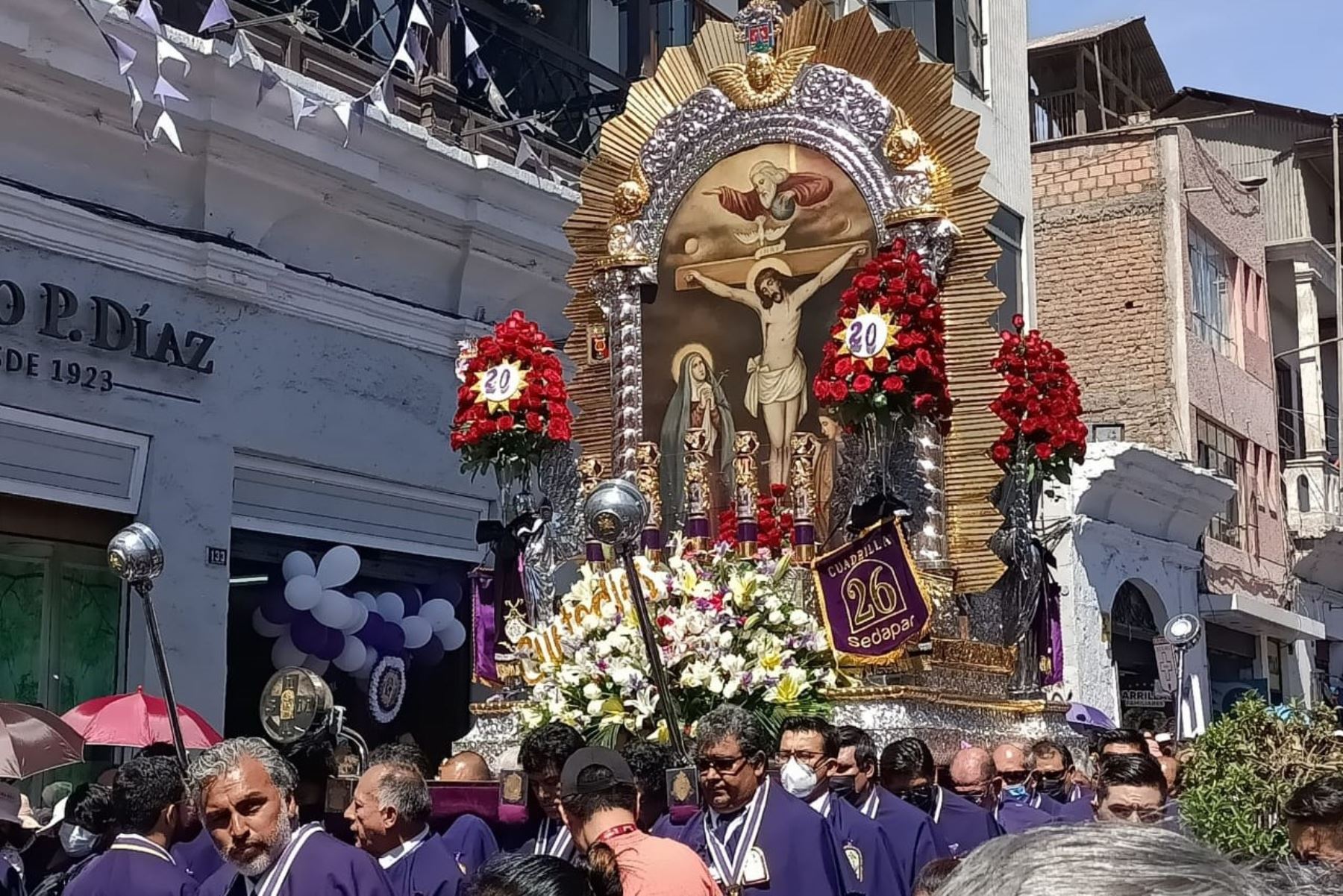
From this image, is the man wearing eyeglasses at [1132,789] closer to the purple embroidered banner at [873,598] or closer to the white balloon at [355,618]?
the purple embroidered banner at [873,598]

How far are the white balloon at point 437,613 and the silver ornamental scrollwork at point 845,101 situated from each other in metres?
5.31

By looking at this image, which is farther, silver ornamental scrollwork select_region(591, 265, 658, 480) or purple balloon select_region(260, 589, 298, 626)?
purple balloon select_region(260, 589, 298, 626)

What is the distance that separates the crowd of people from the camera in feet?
14.4

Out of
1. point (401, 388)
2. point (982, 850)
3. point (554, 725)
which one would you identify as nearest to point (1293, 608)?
point (401, 388)

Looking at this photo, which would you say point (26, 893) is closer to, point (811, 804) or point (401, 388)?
point (811, 804)

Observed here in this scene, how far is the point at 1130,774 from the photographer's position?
5684 millimetres

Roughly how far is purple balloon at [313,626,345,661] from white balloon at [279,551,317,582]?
0.41 meters

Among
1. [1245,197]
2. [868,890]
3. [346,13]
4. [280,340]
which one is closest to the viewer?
[868,890]

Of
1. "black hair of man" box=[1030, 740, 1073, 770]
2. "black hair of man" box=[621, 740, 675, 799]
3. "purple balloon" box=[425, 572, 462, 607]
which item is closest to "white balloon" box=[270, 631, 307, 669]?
"purple balloon" box=[425, 572, 462, 607]

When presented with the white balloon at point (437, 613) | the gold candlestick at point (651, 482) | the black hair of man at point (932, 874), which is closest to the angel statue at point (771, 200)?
the gold candlestick at point (651, 482)

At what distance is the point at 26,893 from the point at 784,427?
4.69 metres

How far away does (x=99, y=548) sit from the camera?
1109 cm

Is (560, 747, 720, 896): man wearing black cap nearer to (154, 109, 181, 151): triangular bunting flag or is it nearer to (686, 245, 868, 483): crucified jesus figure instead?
(686, 245, 868, 483): crucified jesus figure

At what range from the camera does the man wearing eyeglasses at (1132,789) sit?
5.63 meters
